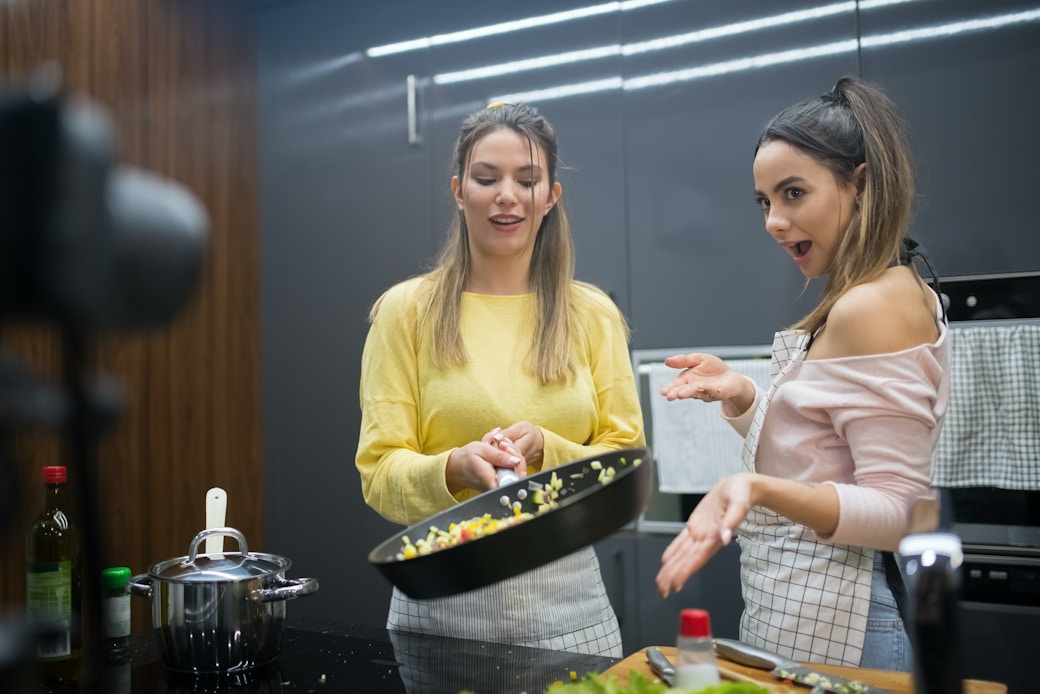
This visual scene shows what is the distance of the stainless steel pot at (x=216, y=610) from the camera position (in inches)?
43.9

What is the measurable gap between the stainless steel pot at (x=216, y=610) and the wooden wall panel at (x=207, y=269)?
3.91 feet

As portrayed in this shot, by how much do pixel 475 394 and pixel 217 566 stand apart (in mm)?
468

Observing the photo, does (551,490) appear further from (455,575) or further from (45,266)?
(45,266)

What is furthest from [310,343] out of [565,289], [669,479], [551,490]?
[551,490]

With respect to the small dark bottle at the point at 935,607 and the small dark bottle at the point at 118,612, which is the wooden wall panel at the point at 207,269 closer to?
the small dark bottle at the point at 118,612

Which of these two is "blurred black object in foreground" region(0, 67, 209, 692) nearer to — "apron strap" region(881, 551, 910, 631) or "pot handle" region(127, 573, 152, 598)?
"pot handle" region(127, 573, 152, 598)

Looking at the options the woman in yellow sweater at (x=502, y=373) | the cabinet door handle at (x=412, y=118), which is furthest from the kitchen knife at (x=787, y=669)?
the cabinet door handle at (x=412, y=118)

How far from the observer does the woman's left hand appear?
85 centimetres

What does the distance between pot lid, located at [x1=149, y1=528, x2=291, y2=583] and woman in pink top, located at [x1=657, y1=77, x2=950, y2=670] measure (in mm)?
590

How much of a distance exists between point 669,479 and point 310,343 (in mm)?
1266

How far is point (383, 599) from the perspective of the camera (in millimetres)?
2668

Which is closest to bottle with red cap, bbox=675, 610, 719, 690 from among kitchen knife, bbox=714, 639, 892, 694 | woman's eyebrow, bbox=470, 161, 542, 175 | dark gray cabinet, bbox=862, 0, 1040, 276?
kitchen knife, bbox=714, 639, 892, 694

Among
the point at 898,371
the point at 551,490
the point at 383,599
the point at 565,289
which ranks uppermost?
the point at 565,289

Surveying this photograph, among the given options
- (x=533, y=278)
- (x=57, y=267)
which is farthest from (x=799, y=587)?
(x=57, y=267)
